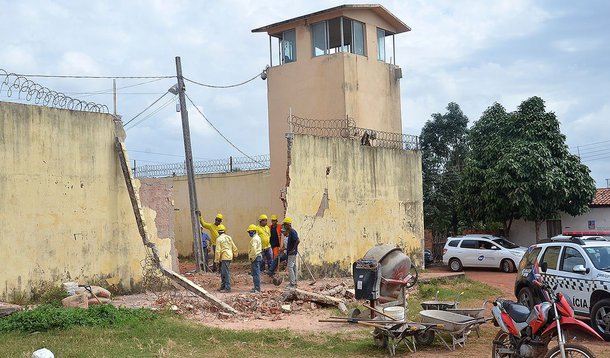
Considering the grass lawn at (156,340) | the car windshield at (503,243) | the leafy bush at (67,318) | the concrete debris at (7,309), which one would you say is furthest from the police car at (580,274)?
the car windshield at (503,243)

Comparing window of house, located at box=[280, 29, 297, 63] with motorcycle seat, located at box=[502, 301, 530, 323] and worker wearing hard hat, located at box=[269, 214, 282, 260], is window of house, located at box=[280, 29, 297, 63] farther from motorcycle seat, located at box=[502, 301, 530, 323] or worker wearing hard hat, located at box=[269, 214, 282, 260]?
motorcycle seat, located at box=[502, 301, 530, 323]

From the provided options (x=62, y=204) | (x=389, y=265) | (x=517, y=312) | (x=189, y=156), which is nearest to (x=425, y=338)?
(x=389, y=265)

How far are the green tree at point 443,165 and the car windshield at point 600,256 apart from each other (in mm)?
17556

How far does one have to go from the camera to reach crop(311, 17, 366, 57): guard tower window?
2294 centimetres

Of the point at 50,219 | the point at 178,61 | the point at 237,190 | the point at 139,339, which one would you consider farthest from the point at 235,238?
the point at 139,339

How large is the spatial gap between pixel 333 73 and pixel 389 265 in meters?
12.2

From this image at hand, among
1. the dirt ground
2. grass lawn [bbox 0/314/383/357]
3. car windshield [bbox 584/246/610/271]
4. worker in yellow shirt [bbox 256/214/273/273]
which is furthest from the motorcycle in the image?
worker in yellow shirt [bbox 256/214/273/273]

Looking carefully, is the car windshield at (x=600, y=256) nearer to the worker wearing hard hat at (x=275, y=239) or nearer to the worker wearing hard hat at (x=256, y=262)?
the worker wearing hard hat at (x=256, y=262)

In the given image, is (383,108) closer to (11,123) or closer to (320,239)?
(320,239)

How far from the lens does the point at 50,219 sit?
13.6 metres

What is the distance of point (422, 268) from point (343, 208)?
520 centimetres

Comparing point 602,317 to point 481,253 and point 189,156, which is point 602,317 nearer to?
point 189,156

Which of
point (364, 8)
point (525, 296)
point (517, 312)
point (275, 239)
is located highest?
point (364, 8)

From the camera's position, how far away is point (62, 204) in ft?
45.6
